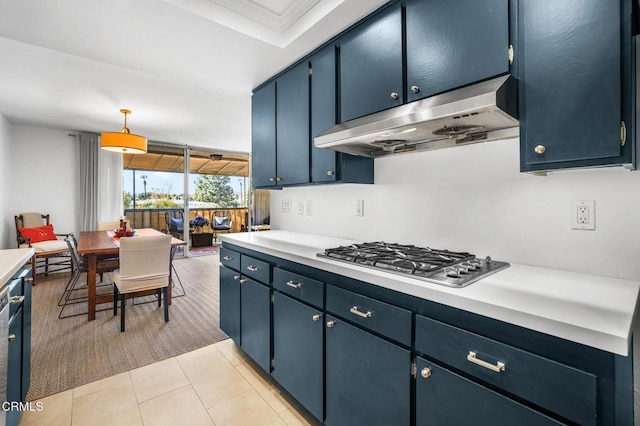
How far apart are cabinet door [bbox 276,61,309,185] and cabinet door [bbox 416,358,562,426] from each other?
1.53 metres

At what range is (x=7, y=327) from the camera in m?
1.30

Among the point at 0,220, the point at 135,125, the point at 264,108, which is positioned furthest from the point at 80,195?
the point at 264,108

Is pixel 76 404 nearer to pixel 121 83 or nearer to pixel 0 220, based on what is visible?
pixel 121 83

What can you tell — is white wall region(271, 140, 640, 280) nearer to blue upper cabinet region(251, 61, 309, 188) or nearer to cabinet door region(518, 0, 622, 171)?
cabinet door region(518, 0, 622, 171)

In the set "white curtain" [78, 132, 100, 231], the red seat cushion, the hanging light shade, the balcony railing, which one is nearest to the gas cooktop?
the hanging light shade

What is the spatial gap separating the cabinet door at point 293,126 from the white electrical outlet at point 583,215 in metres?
1.54

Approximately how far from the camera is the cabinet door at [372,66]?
1.61m

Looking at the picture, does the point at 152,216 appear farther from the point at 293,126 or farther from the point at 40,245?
the point at 293,126

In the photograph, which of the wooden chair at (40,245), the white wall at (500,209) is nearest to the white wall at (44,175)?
the wooden chair at (40,245)

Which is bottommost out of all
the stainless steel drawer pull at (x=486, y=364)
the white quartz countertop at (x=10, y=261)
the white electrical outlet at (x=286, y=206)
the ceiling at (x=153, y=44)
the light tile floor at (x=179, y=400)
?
the light tile floor at (x=179, y=400)

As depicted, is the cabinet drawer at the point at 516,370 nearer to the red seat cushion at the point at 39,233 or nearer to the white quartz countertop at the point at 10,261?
the white quartz countertop at the point at 10,261

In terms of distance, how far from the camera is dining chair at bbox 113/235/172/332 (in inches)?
114

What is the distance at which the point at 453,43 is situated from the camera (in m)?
1.37

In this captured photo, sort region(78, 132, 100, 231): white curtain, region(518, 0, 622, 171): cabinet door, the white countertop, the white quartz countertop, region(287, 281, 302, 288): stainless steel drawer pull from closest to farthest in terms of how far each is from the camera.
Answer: the white countertop, region(518, 0, 622, 171): cabinet door, the white quartz countertop, region(287, 281, 302, 288): stainless steel drawer pull, region(78, 132, 100, 231): white curtain
